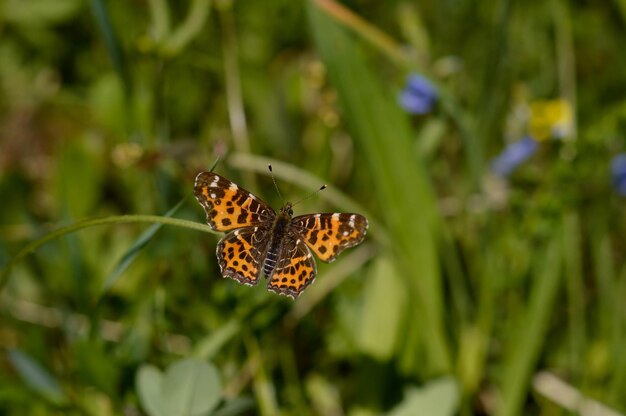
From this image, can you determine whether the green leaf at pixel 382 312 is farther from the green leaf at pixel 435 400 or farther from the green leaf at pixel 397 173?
the green leaf at pixel 435 400

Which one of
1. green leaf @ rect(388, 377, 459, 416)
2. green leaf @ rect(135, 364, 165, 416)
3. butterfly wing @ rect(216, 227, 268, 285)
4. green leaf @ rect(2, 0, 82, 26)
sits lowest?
green leaf @ rect(388, 377, 459, 416)

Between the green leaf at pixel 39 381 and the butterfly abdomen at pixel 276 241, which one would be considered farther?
the green leaf at pixel 39 381

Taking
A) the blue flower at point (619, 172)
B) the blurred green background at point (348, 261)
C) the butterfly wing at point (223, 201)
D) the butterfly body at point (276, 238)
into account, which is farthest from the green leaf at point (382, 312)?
the blue flower at point (619, 172)

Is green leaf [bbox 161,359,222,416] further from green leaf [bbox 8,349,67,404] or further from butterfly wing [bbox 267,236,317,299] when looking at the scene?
green leaf [bbox 8,349,67,404]

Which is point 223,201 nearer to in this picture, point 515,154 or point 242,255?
point 242,255

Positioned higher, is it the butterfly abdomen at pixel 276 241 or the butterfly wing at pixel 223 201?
the butterfly wing at pixel 223 201

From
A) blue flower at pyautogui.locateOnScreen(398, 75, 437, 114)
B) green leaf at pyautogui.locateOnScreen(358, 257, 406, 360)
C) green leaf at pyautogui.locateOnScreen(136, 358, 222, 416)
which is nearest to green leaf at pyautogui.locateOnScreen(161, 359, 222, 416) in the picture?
green leaf at pyautogui.locateOnScreen(136, 358, 222, 416)

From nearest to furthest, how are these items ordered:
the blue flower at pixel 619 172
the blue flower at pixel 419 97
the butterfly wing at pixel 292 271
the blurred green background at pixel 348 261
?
the butterfly wing at pixel 292 271 → the blurred green background at pixel 348 261 → the blue flower at pixel 619 172 → the blue flower at pixel 419 97

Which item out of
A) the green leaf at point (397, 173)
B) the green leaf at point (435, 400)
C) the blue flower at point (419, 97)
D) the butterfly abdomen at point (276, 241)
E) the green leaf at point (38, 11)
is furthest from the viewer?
the green leaf at point (38, 11)
